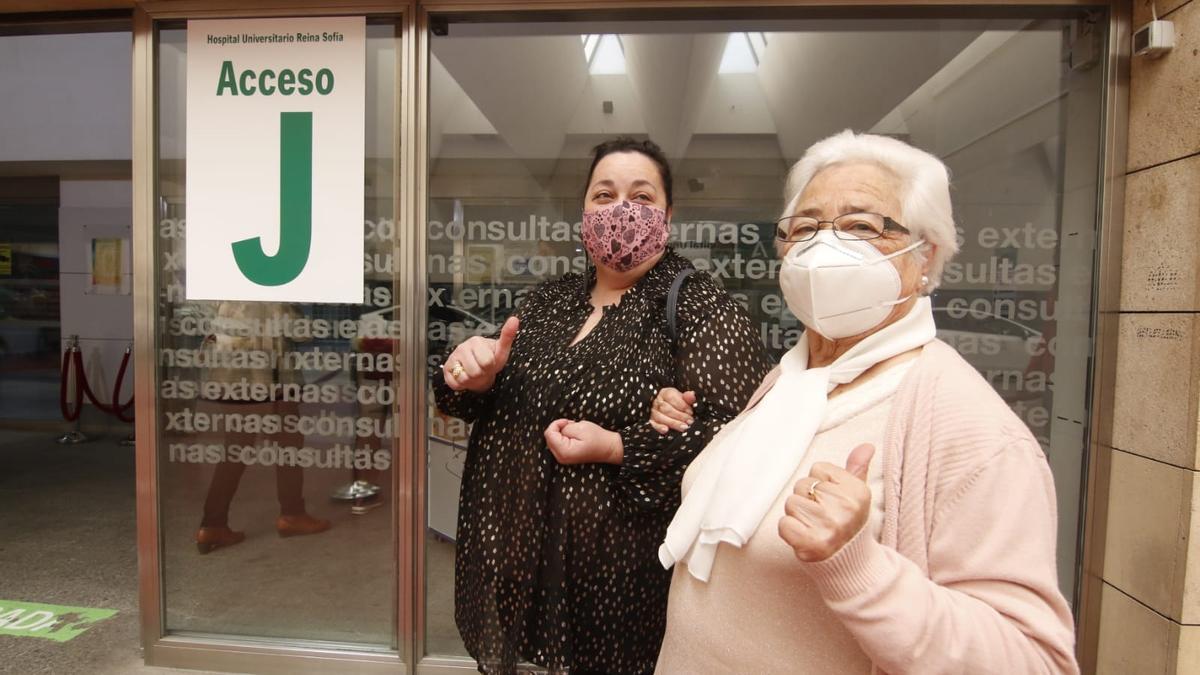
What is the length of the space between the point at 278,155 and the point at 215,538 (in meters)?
1.86

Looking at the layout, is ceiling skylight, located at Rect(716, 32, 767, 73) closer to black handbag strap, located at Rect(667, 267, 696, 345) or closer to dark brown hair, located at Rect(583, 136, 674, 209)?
dark brown hair, located at Rect(583, 136, 674, 209)

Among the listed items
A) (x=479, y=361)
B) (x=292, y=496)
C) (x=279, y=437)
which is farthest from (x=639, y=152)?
(x=292, y=496)

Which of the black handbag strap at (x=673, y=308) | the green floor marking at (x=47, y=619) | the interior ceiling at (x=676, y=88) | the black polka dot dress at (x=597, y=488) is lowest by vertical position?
the green floor marking at (x=47, y=619)

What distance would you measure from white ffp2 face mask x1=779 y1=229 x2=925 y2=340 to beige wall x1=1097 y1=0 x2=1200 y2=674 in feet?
5.99

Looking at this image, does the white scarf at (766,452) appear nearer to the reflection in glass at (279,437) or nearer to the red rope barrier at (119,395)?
the reflection in glass at (279,437)

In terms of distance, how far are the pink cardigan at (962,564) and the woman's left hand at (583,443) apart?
718 mm

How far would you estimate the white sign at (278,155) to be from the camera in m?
2.76

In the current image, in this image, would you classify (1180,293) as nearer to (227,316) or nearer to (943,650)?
(943,650)

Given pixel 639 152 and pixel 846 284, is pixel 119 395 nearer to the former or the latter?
pixel 639 152

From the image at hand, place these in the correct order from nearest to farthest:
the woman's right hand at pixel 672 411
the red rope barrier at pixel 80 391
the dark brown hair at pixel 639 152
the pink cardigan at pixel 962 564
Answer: the pink cardigan at pixel 962 564 < the woman's right hand at pixel 672 411 < the dark brown hair at pixel 639 152 < the red rope barrier at pixel 80 391

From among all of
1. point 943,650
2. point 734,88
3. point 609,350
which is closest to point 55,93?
point 734,88

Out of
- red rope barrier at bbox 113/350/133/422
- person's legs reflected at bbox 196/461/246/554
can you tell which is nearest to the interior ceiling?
person's legs reflected at bbox 196/461/246/554

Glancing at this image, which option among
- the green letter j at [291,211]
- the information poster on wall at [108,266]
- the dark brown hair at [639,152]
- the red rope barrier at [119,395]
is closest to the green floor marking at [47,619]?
the green letter j at [291,211]

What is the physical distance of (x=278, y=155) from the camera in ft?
9.09
